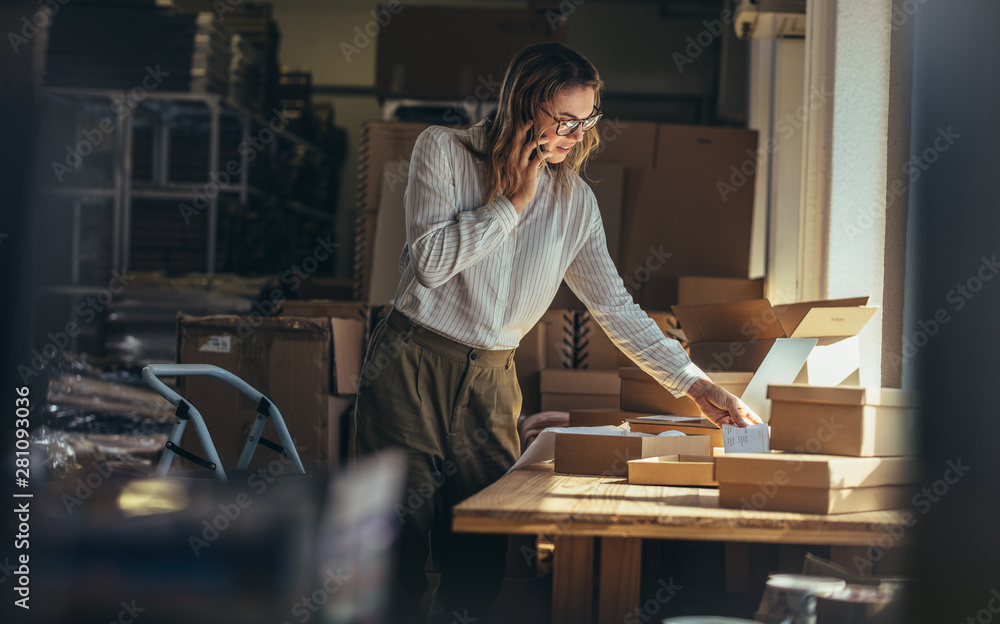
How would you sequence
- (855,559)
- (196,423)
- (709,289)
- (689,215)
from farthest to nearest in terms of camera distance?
(689,215) < (709,289) < (196,423) < (855,559)

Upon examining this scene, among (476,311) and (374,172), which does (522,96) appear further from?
(374,172)

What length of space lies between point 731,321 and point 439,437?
0.86 metres

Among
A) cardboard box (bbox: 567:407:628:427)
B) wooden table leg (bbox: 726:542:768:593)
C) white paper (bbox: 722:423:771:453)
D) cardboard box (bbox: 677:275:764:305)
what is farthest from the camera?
cardboard box (bbox: 677:275:764:305)

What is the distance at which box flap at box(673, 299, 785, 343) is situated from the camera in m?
2.09

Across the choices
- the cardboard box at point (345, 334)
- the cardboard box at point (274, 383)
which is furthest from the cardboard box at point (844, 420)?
the cardboard box at point (274, 383)

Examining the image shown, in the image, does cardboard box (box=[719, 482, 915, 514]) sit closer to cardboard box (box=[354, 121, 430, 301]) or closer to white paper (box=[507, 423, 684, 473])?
white paper (box=[507, 423, 684, 473])

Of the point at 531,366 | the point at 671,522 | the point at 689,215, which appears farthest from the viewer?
the point at 689,215

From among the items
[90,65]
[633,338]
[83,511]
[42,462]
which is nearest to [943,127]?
[633,338]

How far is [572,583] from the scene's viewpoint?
1354 millimetres

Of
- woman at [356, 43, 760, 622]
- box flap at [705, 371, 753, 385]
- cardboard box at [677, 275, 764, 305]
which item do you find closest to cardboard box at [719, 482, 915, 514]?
woman at [356, 43, 760, 622]

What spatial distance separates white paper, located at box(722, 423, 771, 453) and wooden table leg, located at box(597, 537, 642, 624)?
1.04 feet

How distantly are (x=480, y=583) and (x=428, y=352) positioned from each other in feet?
1.75

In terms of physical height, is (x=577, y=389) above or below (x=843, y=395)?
below

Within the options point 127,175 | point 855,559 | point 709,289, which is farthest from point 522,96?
point 127,175
